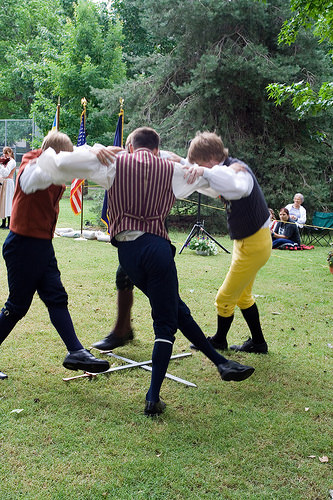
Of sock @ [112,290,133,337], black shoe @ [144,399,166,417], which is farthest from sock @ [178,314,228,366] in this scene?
sock @ [112,290,133,337]

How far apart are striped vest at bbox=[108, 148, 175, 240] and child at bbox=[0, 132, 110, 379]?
0.57m

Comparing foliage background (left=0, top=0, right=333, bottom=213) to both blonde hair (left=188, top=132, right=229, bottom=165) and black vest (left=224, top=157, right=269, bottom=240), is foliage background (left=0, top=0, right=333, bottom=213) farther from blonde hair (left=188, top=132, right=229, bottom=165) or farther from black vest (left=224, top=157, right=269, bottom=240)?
blonde hair (left=188, top=132, right=229, bottom=165)

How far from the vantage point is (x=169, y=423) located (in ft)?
10.9

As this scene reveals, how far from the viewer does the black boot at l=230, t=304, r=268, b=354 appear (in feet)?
15.0

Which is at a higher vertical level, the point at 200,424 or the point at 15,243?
the point at 15,243

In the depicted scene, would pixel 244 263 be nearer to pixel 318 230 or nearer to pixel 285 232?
pixel 285 232

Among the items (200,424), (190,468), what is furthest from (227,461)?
(200,424)

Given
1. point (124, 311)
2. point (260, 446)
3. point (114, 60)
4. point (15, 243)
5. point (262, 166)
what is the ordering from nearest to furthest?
point (260, 446), point (15, 243), point (124, 311), point (262, 166), point (114, 60)

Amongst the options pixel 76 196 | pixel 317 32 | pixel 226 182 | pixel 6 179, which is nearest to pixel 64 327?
pixel 226 182

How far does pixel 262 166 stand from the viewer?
16312mm

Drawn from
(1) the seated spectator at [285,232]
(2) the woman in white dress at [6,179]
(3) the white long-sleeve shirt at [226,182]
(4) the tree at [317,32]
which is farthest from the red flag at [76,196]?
(3) the white long-sleeve shirt at [226,182]

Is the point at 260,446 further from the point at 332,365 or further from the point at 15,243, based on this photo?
the point at 15,243

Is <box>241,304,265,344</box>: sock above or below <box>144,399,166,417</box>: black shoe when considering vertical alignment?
above

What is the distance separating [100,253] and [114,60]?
18.1m
